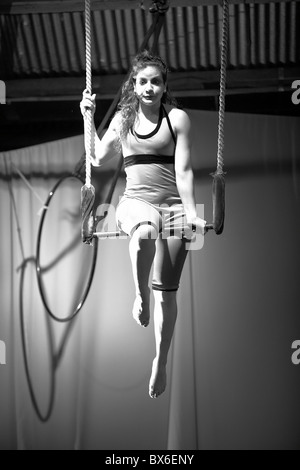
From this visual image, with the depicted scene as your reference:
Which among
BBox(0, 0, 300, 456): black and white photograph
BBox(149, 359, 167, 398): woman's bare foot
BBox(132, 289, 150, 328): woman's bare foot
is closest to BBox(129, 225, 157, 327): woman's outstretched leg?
BBox(132, 289, 150, 328): woman's bare foot

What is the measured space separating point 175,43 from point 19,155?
4.46 ft

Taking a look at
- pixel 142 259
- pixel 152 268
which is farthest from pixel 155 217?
pixel 152 268

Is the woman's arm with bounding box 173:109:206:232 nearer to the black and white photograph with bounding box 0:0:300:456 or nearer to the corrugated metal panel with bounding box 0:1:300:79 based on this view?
the black and white photograph with bounding box 0:0:300:456

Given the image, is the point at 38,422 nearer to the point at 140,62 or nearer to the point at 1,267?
the point at 1,267

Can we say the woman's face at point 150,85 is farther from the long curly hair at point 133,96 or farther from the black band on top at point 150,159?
the black band on top at point 150,159

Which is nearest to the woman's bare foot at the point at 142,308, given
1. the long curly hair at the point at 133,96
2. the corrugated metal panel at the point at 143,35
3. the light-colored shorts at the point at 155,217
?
the light-colored shorts at the point at 155,217

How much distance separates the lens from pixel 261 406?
596 cm

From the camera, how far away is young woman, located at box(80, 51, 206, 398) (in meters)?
3.53

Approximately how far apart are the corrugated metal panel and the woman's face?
2.40 metres

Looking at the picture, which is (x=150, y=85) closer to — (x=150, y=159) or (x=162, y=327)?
(x=150, y=159)

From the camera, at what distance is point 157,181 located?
3611 millimetres

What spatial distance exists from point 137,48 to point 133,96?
2.49 meters

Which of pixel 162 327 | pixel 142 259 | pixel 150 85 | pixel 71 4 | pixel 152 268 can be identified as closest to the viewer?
pixel 142 259
